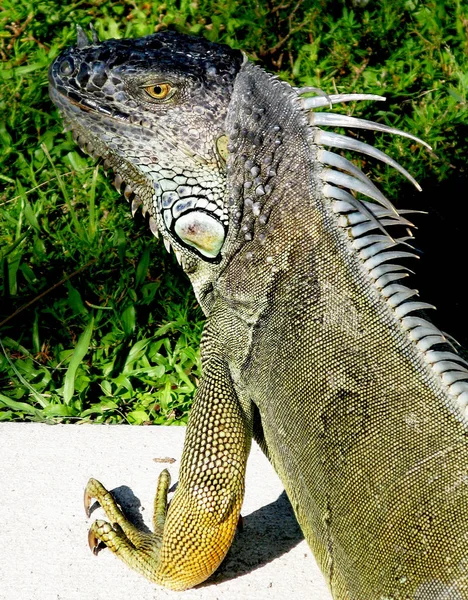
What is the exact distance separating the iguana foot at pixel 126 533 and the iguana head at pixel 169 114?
95cm

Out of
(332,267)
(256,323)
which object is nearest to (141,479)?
(256,323)

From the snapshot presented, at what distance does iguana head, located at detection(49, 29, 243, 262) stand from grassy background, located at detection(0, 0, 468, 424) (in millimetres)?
1361

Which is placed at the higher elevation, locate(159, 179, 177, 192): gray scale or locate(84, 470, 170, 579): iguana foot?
locate(159, 179, 177, 192): gray scale

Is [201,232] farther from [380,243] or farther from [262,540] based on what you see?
[262,540]

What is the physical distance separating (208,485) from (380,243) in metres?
0.89

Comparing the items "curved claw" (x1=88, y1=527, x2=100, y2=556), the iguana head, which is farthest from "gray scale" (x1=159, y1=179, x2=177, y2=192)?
"curved claw" (x1=88, y1=527, x2=100, y2=556)

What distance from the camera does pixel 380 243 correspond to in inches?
102

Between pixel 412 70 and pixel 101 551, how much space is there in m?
3.42

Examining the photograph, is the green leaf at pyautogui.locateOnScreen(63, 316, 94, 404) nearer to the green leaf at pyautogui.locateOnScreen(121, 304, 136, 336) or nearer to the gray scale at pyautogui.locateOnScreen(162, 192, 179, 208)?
the green leaf at pyautogui.locateOnScreen(121, 304, 136, 336)

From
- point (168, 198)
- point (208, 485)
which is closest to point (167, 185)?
point (168, 198)

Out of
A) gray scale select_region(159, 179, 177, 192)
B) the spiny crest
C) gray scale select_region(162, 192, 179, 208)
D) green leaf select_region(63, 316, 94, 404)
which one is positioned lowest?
green leaf select_region(63, 316, 94, 404)

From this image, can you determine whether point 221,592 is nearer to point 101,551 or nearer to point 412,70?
point 101,551

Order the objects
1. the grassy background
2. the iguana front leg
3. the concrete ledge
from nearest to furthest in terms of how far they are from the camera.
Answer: the iguana front leg → the concrete ledge → the grassy background

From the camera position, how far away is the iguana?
243cm
